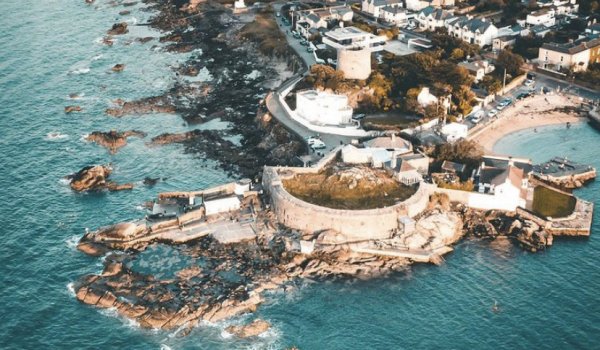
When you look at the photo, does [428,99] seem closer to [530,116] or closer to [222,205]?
[530,116]

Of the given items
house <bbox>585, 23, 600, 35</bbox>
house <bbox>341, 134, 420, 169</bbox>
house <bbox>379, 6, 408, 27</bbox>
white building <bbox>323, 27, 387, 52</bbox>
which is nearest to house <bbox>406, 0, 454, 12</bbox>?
house <bbox>379, 6, 408, 27</bbox>

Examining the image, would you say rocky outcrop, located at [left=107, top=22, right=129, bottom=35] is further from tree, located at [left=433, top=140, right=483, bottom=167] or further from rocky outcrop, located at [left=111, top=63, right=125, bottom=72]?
tree, located at [left=433, top=140, right=483, bottom=167]

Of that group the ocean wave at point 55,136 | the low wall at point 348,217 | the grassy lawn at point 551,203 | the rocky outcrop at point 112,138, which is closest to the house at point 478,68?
the grassy lawn at point 551,203

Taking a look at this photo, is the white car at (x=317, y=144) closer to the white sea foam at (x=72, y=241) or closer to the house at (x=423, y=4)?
the white sea foam at (x=72, y=241)

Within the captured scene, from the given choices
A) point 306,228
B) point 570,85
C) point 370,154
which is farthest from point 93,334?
point 570,85

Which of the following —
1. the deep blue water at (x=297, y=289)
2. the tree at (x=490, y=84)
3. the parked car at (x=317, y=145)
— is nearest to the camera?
the deep blue water at (x=297, y=289)

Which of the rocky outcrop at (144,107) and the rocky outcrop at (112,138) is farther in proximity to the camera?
the rocky outcrop at (144,107)

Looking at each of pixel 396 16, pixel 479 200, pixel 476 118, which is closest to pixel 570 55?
pixel 476 118
